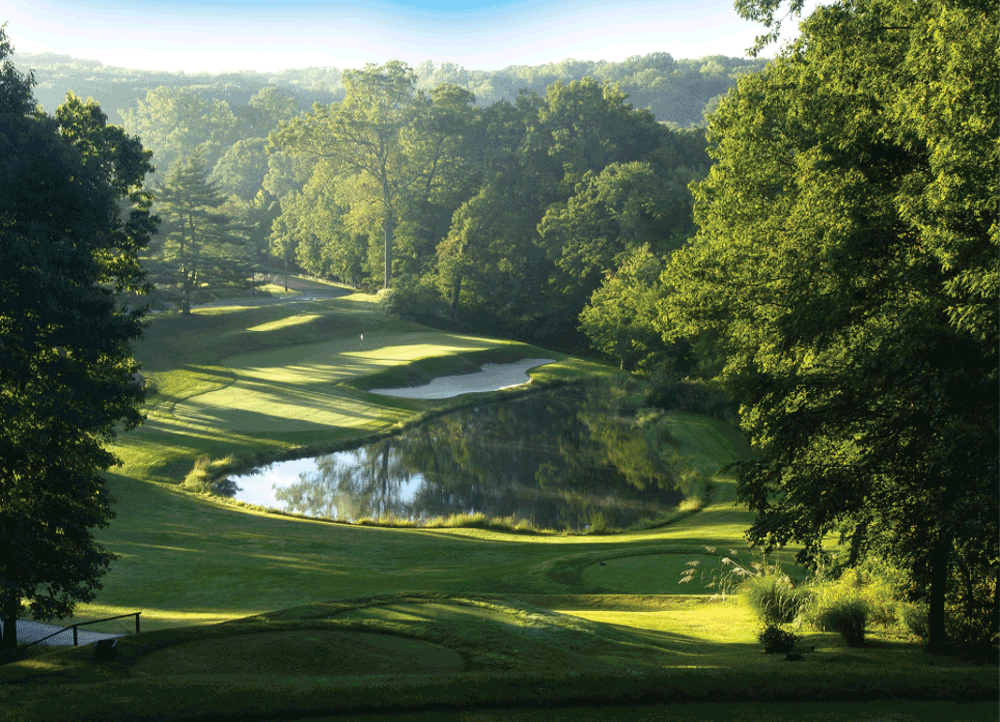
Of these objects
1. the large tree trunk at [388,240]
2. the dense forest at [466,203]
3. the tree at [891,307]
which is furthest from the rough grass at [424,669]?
the large tree trunk at [388,240]

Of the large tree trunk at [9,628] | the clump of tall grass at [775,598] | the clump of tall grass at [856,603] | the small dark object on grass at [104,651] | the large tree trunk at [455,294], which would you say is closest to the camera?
the small dark object on grass at [104,651]

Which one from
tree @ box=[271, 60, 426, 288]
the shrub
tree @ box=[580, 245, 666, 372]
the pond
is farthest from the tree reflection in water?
tree @ box=[271, 60, 426, 288]

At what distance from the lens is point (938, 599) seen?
973 cm

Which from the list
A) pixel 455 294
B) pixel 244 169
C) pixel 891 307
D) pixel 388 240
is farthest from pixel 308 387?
pixel 244 169

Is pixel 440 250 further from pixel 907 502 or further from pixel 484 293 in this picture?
pixel 907 502

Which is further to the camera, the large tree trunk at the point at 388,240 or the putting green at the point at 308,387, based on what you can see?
the large tree trunk at the point at 388,240

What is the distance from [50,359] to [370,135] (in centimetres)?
6112

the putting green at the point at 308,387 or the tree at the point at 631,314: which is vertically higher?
the tree at the point at 631,314

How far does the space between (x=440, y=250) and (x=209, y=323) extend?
2240cm

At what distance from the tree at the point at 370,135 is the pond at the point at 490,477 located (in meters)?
36.6

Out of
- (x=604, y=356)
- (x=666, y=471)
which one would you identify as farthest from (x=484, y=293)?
(x=666, y=471)

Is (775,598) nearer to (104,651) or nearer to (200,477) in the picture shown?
(104,651)

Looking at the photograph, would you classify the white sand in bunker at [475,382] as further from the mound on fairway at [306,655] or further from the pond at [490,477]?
the mound on fairway at [306,655]

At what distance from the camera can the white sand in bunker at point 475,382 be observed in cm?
4425
